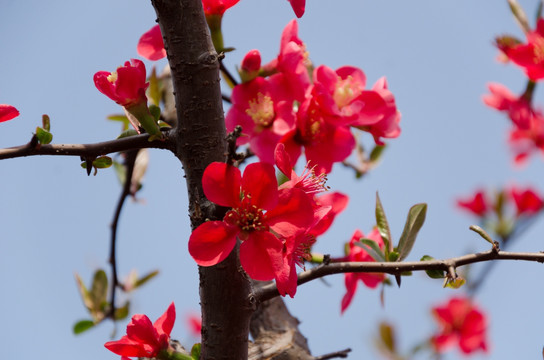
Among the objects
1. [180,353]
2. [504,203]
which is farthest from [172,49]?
[504,203]

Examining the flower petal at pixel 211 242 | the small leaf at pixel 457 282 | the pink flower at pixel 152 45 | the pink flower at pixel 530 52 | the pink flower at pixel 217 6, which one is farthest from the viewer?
the pink flower at pixel 530 52

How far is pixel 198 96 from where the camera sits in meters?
0.77

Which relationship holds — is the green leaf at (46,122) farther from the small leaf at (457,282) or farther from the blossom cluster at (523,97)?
the blossom cluster at (523,97)

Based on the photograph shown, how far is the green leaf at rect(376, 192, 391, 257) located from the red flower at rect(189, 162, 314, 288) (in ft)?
0.96

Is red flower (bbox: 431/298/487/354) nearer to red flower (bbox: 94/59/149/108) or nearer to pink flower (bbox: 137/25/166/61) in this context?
pink flower (bbox: 137/25/166/61)

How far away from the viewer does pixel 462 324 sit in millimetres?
2523

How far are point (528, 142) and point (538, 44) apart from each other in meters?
1.19

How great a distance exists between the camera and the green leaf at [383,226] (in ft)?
3.24

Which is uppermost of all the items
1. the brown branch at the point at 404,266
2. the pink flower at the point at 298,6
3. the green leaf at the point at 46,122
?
the pink flower at the point at 298,6

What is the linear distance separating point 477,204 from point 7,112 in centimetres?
228

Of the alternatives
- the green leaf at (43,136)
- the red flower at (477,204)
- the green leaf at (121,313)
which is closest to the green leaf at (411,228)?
the green leaf at (43,136)

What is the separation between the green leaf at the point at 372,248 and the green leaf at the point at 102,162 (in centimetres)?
46

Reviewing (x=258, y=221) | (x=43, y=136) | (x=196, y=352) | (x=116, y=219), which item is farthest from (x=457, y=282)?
(x=116, y=219)

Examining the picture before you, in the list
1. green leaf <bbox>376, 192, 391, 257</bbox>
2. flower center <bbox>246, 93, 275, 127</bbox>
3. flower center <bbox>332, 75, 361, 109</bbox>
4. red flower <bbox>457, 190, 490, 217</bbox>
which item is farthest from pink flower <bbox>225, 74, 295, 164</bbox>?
red flower <bbox>457, 190, 490, 217</bbox>
